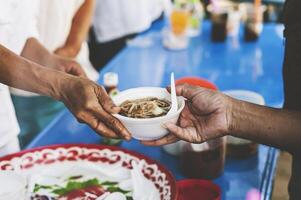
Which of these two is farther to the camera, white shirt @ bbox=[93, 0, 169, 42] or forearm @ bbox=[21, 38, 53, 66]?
white shirt @ bbox=[93, 0, 169, 42]

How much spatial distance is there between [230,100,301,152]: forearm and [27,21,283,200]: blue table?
0.96 ft

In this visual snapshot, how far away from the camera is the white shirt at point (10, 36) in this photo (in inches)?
66.4

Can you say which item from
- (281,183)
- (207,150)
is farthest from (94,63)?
(207,150)

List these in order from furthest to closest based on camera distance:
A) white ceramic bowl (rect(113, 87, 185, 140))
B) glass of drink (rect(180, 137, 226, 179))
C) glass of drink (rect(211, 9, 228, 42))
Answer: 1. glass of drink (rect(211, 9, 228, 42))
2. glass of drink (rect(180, 137, 226, 179))
3. white ceramic bowl (rect(113, 87, 185, 140))

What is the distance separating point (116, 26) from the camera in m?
3.54

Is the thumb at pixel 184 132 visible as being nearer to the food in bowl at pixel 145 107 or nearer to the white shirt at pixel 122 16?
the food in bowl at pixel 145 107

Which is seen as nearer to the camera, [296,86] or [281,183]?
[296,86]

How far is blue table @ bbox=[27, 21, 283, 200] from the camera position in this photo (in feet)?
5.23

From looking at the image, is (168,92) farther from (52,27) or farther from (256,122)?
(52,27)

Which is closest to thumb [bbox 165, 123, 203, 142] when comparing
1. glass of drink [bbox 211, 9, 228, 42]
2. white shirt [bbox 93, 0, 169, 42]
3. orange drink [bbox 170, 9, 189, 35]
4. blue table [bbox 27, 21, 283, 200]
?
blue table [bbox 27, 21, 283, 200]

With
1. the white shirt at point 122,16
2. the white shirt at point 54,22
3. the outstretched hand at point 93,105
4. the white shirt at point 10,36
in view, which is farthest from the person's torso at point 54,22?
the outstretched hand at point 93,105

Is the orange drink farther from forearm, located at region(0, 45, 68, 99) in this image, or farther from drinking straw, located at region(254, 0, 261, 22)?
forearm, located at region(0, 45, 68, 99)

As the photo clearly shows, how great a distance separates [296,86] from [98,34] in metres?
2.52

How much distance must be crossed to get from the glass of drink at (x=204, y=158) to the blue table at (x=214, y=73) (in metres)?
0.04
